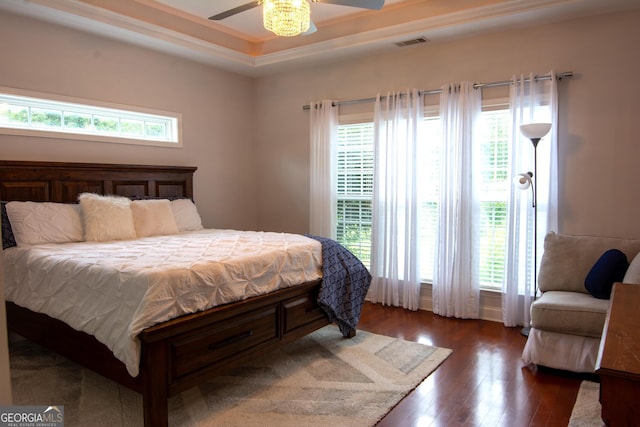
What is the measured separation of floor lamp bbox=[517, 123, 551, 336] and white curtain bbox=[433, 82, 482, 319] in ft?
1.64

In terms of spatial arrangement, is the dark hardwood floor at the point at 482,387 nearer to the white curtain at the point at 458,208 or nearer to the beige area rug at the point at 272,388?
the beige area rug at the point at 272,388

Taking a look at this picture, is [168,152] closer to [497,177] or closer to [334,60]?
[334,60]

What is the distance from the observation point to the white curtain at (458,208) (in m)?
4.15

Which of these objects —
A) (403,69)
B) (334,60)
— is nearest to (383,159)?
(403,69)

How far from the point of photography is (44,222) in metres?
3.44

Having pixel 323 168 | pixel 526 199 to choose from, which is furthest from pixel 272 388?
pixel 323 168

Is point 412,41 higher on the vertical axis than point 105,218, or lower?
higher

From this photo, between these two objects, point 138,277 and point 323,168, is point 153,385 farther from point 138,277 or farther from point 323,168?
point 323,168

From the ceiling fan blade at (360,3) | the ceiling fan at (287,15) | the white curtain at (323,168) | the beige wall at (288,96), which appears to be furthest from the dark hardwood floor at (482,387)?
the ceiling fan blade at (360,3)

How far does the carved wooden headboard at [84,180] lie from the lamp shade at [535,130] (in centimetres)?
333

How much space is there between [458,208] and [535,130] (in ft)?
3.24

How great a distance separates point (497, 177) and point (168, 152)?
11.1ft

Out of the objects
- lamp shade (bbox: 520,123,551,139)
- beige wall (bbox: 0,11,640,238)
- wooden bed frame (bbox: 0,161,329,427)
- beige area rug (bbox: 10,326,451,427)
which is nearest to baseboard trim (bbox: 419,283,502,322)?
beige wall (bbox: 0,11,640,238)

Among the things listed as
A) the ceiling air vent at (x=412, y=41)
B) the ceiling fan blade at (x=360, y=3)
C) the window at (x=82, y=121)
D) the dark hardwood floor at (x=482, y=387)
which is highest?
the ceiling air vent at (x=412, y=41)
